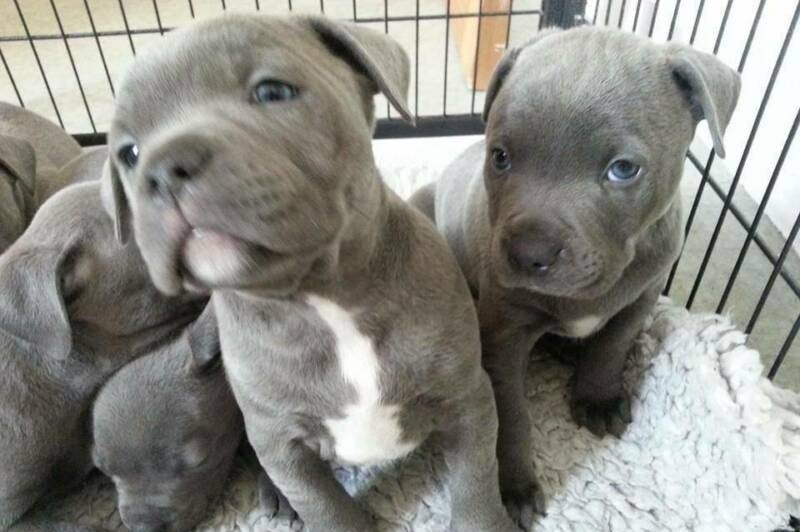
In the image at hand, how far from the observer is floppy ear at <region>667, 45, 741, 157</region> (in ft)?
4.98

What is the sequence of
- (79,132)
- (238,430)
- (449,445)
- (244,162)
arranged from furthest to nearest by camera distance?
(79,132), (238,430), (449,445), (244,162)

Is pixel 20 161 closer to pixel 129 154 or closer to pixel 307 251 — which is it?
pixel 129 154

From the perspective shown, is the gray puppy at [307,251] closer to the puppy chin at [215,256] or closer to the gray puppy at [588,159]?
the puppy chin at [215,256]

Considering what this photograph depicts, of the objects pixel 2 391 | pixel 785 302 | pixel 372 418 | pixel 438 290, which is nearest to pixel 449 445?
pixel 372 418

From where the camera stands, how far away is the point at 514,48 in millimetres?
1794

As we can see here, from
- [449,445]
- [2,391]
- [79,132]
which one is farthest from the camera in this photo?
[79,132]

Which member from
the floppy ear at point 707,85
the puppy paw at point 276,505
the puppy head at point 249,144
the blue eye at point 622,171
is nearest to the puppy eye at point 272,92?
the puppy head at point 249,144

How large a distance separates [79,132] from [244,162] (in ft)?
9.78

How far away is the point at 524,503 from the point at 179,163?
52.2 inches

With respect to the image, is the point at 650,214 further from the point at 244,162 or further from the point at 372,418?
the point at 244,162

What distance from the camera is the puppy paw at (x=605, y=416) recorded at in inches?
82.7

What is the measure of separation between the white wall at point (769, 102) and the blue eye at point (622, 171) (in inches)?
56.8

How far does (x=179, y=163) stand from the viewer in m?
0.97

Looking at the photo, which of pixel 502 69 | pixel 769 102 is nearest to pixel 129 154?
pixel 502 69
